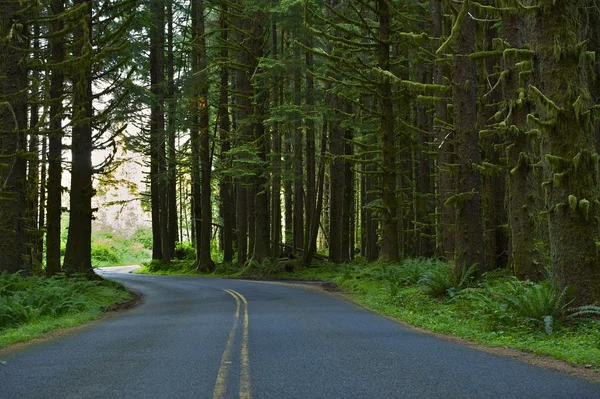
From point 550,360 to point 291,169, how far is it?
22686 millimetres

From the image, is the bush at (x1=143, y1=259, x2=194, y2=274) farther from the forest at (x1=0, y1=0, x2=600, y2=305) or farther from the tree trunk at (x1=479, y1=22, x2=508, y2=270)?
the tree trunk at (x1=479, y1=22, x2=508, y2=270)

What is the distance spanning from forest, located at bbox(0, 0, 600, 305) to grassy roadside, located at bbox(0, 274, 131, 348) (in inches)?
72.9

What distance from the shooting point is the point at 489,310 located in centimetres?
1234

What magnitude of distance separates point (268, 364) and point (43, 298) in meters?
10.2

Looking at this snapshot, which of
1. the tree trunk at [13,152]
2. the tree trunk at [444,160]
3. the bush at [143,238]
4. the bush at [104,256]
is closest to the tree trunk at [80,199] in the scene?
the tree trunk at [13,152]

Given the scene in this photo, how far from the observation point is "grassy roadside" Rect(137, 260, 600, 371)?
9.48 m

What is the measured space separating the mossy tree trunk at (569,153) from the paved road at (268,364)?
277 centimetres

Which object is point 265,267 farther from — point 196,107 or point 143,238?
point 143,238

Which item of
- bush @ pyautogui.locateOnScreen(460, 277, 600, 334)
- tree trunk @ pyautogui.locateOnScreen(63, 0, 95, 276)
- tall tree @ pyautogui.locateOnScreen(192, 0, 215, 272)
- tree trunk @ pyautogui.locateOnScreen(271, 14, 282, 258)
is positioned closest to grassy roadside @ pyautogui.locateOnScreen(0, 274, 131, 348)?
tree trunk @ pyautogui.locateOnScreen(63, 0, 95, 276)

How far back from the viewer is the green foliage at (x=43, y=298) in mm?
14368

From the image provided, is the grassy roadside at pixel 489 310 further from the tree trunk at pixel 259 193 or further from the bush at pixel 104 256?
the bush at pixel 104 256

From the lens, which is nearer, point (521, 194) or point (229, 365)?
point (229, 365)

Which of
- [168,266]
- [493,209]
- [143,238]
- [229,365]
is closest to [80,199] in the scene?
[493,209]

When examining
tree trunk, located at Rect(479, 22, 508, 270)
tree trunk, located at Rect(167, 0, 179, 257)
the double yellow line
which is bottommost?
the double yellow line
